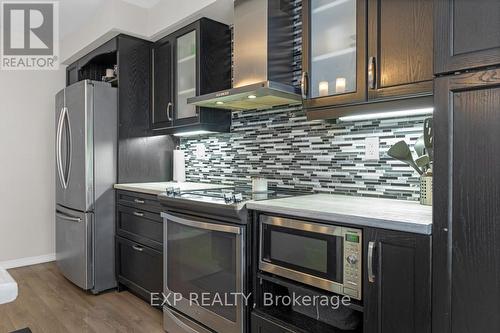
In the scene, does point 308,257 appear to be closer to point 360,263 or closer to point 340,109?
point 360,263

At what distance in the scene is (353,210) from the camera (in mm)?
1446

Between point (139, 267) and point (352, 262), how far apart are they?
1.90 m

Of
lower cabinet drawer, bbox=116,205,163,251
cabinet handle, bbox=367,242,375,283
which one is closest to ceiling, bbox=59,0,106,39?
lower cabinet drawer, bbox=116,205,163,251

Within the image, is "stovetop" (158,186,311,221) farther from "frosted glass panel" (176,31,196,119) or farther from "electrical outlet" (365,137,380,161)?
"frosted glass panel" (176,31,196,119)

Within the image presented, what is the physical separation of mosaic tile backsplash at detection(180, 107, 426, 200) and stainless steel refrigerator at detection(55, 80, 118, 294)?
861 mm

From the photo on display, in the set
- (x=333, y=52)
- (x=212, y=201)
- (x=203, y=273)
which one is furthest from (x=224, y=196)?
(x=333, y=52)

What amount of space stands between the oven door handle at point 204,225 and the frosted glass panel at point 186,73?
2.94 ft

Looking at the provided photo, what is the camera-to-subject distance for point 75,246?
303cm

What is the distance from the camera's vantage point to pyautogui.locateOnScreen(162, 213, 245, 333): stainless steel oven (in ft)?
5.86

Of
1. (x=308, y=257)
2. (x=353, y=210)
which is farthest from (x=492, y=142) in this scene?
(x=308, y=257)

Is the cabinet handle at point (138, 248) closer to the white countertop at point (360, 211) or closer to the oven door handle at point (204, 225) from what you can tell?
the oven door handle at point (204, 225)

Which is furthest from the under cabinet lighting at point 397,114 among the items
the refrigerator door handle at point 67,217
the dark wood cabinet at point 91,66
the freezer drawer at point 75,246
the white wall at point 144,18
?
the dark wood cabinet at point 91,66

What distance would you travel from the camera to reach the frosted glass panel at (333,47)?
1.71 m

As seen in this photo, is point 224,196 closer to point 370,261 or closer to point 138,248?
point 370,261
